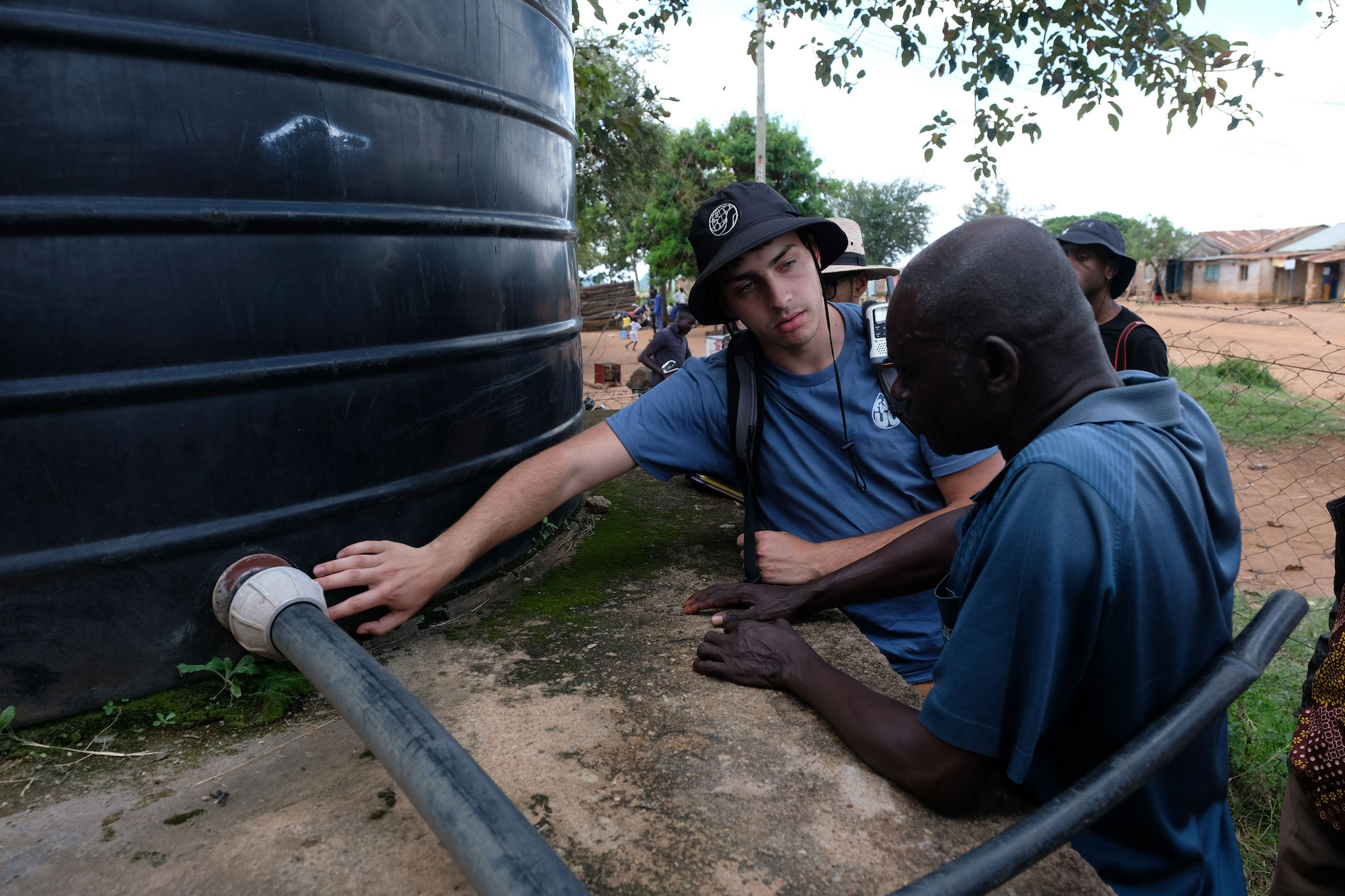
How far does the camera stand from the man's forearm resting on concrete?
203cm

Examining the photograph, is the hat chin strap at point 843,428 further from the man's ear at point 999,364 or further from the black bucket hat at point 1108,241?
the black bucket hat at point 1108,241

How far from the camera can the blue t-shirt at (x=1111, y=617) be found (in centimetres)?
111

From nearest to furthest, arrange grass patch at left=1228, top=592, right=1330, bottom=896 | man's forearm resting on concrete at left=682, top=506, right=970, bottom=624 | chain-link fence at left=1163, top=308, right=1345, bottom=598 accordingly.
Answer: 1. man's forearm resting on concrete at left=682, top=506, right=970, bottom=624
2. grass patch at left=1228, top=592, right=1330, bottom=896
3. chain-link fence at left=1163, top=308, right=1345, bottom=598

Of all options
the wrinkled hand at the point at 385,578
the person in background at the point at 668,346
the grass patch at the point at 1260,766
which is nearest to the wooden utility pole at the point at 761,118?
the person in background at the point at 668,346

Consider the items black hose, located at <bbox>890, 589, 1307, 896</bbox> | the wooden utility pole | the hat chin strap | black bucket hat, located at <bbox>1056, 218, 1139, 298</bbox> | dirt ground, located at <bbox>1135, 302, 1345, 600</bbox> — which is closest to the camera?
black hose, located at <bbox>890, 589, 1307, 896</bbox>

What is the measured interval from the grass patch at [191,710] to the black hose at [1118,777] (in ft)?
4.39

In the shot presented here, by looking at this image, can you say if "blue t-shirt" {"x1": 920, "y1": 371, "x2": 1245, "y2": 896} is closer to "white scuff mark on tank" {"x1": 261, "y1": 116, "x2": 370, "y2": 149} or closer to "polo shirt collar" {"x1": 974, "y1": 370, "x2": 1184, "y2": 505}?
"polo shirt collar" {"x1": 974, "y1": 370, "x2": 1184, "y2": 505}

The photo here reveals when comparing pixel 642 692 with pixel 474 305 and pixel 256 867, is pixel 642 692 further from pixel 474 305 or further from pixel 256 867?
pixel 474 305

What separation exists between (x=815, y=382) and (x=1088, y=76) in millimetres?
3269

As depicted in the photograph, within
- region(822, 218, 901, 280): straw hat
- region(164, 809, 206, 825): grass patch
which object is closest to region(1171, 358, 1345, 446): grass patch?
region(822, 218, 901, 280): straw hat

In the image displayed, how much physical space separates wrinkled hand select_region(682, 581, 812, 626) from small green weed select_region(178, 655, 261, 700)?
1023 millimetres

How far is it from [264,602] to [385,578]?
31 centimetres

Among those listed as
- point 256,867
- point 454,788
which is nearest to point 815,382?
point 454,788

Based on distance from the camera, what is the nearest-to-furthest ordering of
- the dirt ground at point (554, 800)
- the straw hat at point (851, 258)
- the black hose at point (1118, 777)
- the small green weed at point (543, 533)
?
the black hose at point (1118, 777) < the dirt ground at point (554, 800) < the small green weed at point (543, 533) < the straw hat at point (851, 258)
